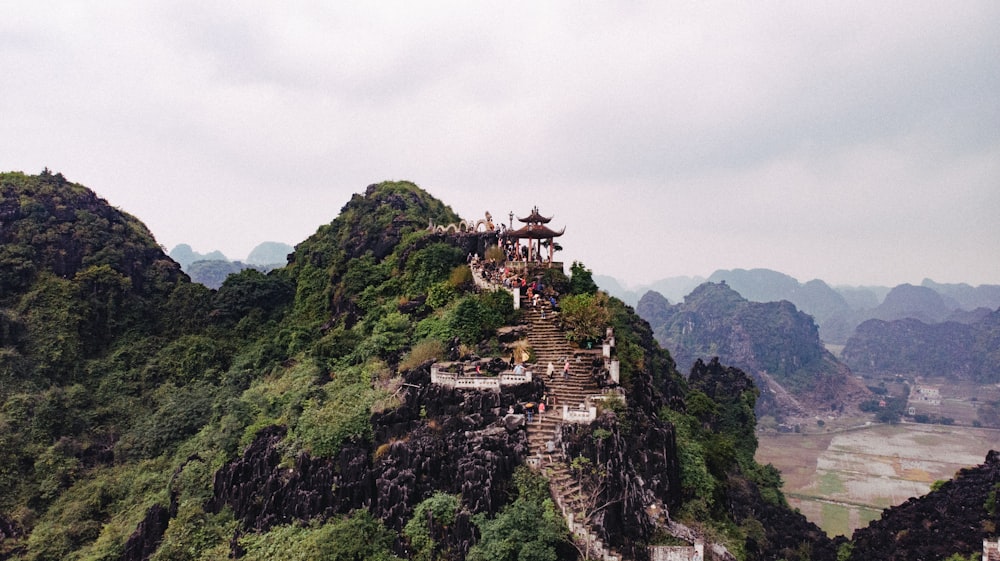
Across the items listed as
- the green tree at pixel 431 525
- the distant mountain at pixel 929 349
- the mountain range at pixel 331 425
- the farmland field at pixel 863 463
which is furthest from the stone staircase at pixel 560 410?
the distant mountain at pixel 929 349

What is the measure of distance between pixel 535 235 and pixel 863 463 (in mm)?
79743

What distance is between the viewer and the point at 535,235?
28.5 metres

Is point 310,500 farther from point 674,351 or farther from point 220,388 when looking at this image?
point 674,351

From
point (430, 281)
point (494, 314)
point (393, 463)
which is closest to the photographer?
point (393, 463)

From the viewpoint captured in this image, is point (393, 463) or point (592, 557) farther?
point (393, 463)

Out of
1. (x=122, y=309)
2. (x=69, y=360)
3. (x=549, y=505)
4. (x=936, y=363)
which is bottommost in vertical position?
(x=936, y=363)

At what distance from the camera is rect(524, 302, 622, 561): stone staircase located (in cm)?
1688

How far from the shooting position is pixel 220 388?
33.3 meters

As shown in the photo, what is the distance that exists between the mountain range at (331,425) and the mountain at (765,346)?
9170cm

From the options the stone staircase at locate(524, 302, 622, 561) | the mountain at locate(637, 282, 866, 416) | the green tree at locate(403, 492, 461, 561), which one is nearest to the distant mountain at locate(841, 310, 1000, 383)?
the mountain at locate(637, 282, 866, 416)

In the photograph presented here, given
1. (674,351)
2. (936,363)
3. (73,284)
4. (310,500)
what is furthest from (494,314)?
(936,363)

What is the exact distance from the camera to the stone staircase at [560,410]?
16.9 meters

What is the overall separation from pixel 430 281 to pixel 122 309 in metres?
22.8

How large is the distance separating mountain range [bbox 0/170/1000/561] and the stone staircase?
0.45 ft
